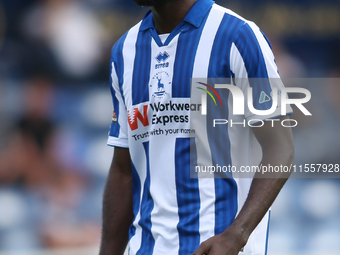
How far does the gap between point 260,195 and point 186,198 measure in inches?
11.1

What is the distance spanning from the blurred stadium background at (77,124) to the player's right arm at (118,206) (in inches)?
109

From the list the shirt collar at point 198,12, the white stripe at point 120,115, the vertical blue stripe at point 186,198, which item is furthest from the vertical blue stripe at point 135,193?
the shirt collar at point 198,12

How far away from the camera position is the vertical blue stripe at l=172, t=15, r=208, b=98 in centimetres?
184

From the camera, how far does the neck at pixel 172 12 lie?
76.4 inches

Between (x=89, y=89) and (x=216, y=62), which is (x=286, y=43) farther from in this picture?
(x=216, y=62)

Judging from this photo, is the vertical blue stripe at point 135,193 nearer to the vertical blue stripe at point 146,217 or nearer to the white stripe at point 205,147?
the vertical blue stripe at point 146,217

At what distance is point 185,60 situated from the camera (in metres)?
1.87

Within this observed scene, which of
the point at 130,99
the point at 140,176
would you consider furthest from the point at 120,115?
the point at 140,176

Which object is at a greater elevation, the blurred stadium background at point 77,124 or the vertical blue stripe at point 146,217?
the blurred stadium background at point 77,124

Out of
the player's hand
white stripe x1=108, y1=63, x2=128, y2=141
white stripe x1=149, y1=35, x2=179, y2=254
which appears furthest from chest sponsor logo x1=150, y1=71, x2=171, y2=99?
the player's hand

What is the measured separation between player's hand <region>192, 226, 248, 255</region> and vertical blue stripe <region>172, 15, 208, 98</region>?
1.65ft

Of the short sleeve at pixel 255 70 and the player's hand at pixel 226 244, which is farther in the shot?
the short sleeve at pixel 255 70

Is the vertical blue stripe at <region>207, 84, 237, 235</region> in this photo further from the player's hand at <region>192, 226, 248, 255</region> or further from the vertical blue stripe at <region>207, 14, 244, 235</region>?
the player's hand at <region>192, 226, 248, 255</region>

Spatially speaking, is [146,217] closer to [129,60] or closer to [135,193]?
[135,193]
